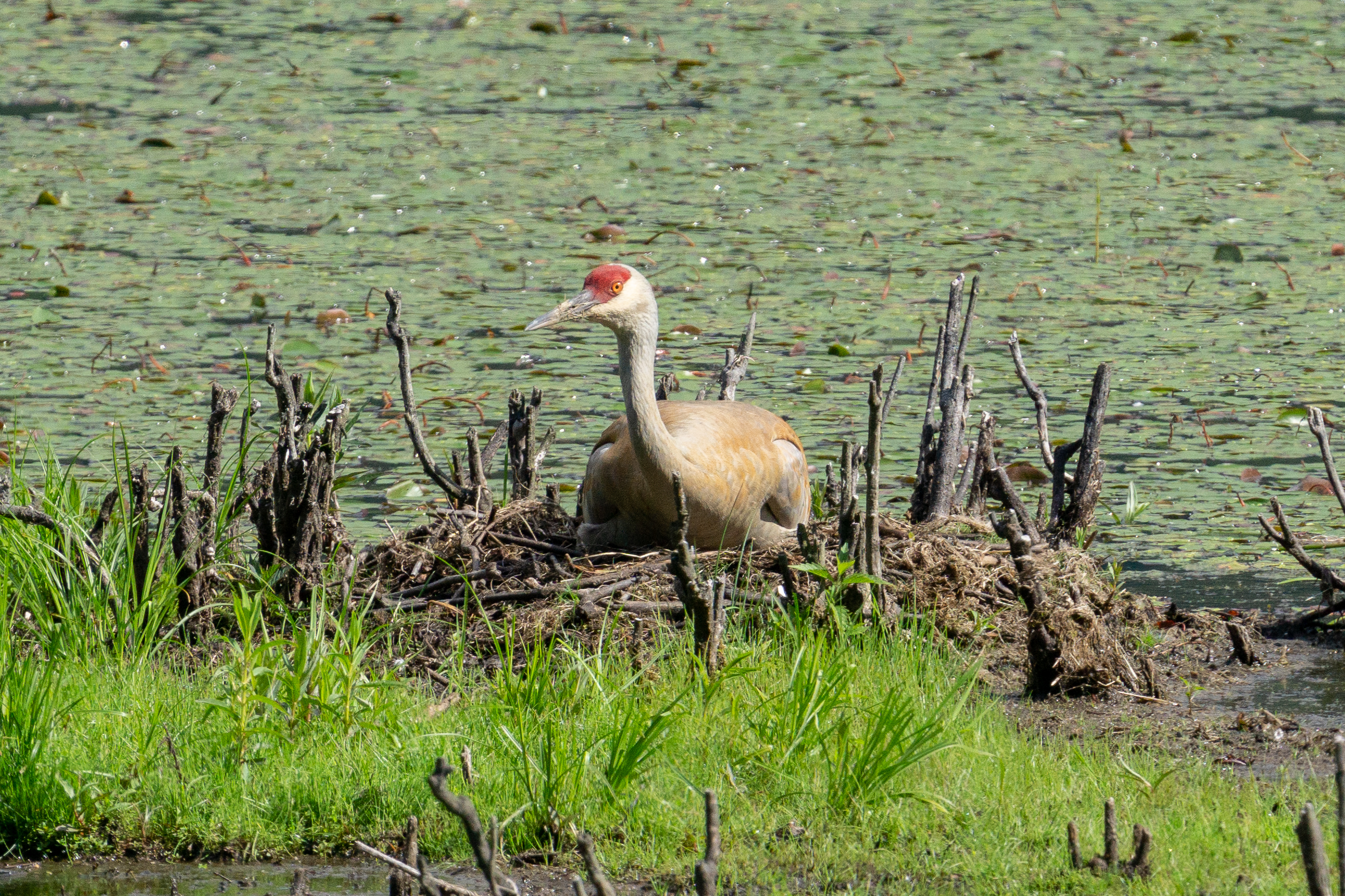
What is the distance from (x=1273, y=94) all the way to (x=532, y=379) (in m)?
6.94

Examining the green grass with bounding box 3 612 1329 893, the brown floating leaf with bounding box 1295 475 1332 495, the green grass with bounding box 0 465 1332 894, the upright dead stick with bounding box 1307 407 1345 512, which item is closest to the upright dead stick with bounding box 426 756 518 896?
the green grass with bounding box 0 465 1332 894

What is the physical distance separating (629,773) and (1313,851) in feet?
7.13

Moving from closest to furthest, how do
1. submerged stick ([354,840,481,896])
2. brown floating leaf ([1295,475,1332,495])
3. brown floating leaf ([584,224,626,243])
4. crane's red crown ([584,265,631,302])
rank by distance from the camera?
1. submerged stick ([354,840,481,896])
2. crane's red crown ([584,265,631,302])
3. brown floating leaf ([1295,475,1332,495])
4. brown floating leaf ([584,224,626,243])

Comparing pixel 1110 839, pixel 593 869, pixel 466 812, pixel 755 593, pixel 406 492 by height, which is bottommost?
pixel 406 492

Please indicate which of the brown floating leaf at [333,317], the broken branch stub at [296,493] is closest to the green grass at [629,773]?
the broken branch stub at [296,493]

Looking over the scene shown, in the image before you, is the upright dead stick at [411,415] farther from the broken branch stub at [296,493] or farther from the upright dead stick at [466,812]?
the upright dead stick at [466,812]

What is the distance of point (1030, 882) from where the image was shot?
4.10 m

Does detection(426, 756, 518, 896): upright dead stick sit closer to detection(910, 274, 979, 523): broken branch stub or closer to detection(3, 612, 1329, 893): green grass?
detection(3, 612, 1329, 893): green grass

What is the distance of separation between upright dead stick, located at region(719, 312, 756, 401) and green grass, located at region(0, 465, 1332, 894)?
2.35 meters

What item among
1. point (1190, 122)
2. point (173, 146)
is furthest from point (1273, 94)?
point (173, 146)

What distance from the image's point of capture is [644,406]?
6066 millimetres

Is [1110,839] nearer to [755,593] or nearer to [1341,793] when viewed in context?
[1341,793]

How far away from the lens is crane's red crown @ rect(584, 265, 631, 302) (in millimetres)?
6156

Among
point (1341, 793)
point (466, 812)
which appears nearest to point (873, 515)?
point (1341, 793)
